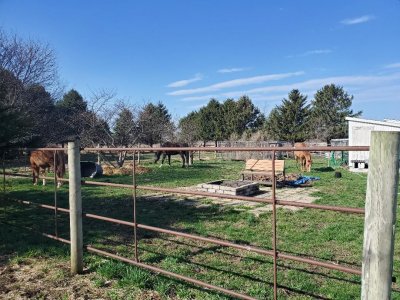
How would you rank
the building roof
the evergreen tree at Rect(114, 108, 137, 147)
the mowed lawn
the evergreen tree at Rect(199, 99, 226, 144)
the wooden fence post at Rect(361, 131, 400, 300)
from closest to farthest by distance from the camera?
the wooden fence post at Rect(361, 131, 400, 300) → the mowed lawn → the building roof → the evergreen tree at Rect(114, 108, 137, 147) → the evergreen tree at Rect(199, 99, 226, 144)

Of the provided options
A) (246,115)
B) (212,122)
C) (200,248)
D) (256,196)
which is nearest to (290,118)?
(246,115)

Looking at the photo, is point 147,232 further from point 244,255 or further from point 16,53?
point 16,53

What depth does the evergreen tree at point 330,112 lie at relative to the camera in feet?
168

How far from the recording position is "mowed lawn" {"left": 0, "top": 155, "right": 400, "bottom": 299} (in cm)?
377

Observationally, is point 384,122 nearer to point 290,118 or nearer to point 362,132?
point 362,132

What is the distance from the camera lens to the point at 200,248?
5297 mm

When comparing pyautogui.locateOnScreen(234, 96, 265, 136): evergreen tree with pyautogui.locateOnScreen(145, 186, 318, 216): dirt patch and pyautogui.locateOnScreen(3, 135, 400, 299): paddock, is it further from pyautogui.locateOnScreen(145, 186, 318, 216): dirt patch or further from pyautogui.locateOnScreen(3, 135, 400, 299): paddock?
pyautogui.locateOnScreen(3, 135, 400, 299): paddock

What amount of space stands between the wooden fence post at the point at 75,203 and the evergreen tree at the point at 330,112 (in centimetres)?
4900

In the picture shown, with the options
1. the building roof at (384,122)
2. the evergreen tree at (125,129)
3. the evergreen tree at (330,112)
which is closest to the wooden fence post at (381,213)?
the evergreen tree at (125,129)

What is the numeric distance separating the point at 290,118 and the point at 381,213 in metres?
53.3

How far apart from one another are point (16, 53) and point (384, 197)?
25.6m

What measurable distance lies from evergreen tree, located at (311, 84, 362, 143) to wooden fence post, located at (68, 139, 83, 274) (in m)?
49.0

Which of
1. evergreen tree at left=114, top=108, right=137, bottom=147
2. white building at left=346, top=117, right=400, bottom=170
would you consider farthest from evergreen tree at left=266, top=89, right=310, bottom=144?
evergreen tree at left=114, top=108, right=137, bottom=147

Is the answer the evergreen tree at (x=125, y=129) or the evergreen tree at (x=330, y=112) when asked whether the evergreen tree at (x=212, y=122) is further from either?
the evergreen tree at (x=125, y=129)
